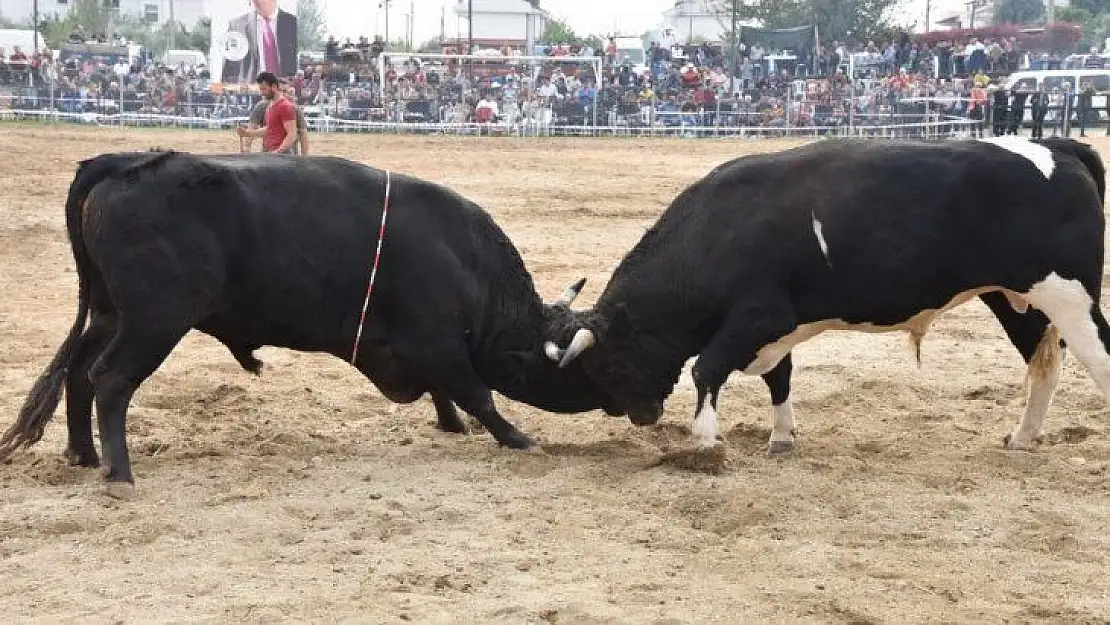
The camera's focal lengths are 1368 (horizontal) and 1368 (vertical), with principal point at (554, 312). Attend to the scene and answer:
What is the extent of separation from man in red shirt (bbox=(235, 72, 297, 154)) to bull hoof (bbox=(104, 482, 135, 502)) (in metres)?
8.56

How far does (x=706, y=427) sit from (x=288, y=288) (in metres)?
2.16

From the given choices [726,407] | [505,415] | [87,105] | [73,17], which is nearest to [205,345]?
[505,415]

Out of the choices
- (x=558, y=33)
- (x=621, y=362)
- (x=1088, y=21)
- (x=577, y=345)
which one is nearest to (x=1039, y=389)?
(x=621, y=362)

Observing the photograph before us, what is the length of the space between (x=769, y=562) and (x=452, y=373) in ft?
7.79

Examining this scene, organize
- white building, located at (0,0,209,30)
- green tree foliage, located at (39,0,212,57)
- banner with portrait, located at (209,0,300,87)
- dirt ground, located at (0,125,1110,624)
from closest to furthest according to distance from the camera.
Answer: dirt ground, located at (0,125,1110,624)
banner with portrait, located at (209,0,300,87)
green tree foliage, located at (39,0,212,57)
white building, located at (0,0,209,30)

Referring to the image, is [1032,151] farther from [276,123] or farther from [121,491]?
[276,123]

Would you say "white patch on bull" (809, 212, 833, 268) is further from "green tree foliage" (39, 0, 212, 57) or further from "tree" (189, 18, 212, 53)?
"tree" (189, 18, 212, 53)

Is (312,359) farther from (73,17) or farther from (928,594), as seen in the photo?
(73,17)

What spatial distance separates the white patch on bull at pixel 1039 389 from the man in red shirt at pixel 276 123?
29.9ft

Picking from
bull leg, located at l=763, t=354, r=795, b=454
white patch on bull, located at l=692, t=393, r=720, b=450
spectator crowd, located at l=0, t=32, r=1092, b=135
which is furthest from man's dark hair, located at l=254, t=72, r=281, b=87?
spectator crowd, located at l=0, t=32, r=1092, b=135

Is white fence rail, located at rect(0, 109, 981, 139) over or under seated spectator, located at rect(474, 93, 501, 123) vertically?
under

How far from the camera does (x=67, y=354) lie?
21.7 feet

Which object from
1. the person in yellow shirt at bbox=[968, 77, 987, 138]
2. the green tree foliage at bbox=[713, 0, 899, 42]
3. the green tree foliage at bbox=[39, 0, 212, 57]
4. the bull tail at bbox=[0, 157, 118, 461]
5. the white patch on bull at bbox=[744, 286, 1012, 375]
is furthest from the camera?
the green tree foliage at bbox=[39, 0, 212, 57]

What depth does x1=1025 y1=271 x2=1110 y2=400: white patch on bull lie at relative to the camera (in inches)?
254
